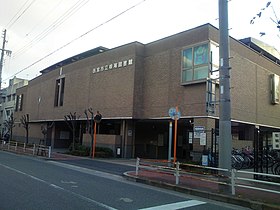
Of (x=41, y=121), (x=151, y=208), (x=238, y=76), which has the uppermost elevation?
(x=238, y=76)

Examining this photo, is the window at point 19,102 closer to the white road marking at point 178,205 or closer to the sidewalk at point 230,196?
the sidewalk at point 230,196

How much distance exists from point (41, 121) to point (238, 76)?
1100 inches

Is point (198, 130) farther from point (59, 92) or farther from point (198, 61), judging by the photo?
point (59, 92)

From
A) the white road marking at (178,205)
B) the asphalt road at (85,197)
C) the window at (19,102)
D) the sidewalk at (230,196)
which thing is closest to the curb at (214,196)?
the sidewalk at (230,196)

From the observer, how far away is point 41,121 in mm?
40531

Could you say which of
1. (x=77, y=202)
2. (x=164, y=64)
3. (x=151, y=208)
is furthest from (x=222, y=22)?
(x=164, y=64)

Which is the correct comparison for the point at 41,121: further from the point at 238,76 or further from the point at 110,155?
the point at 238,76

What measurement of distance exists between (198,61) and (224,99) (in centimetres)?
1061

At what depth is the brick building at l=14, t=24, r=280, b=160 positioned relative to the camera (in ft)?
65.2

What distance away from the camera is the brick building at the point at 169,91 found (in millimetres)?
19875

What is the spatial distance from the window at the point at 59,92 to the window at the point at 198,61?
19.5m

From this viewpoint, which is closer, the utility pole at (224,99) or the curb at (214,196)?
the curb at (214,196)

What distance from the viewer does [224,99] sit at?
9.95m

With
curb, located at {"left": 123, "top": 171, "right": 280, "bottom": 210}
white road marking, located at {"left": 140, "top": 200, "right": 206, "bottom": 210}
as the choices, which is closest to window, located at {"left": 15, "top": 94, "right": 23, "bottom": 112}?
curb, located at {"left": 123, "top": 171, "right": 280, "bottom": 210}
